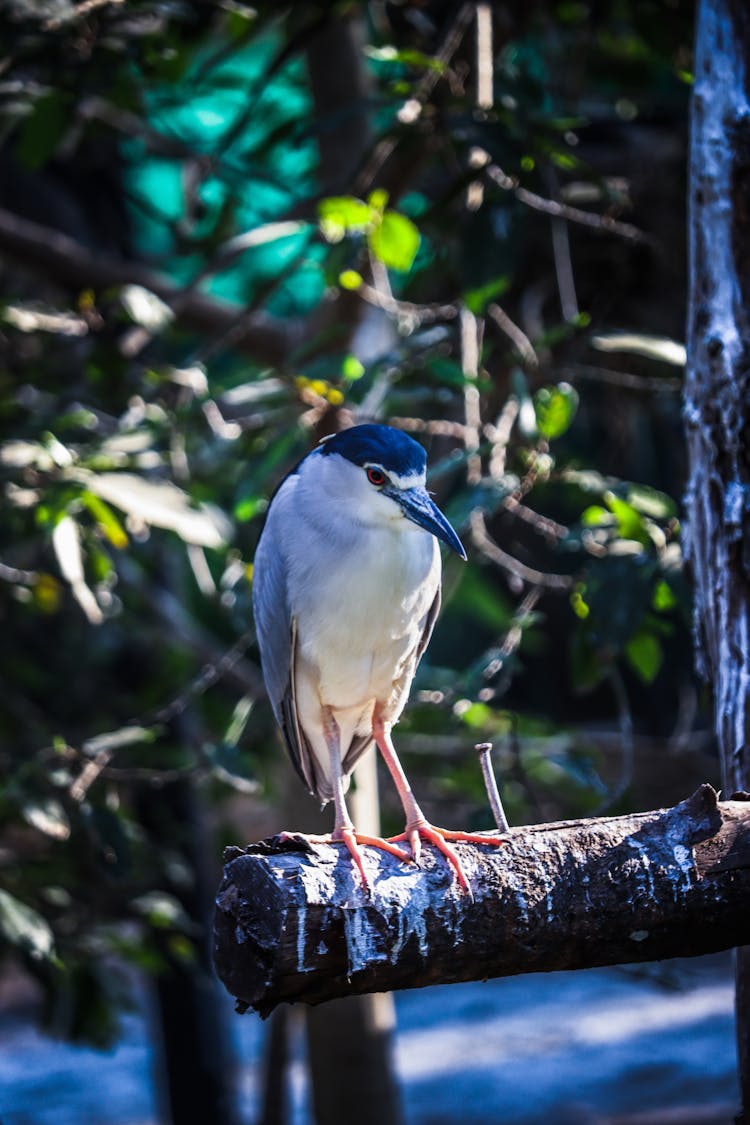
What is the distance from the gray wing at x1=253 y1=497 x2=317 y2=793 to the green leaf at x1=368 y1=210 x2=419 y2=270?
81 centimetres

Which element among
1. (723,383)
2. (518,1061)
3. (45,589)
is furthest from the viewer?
(518,1061)


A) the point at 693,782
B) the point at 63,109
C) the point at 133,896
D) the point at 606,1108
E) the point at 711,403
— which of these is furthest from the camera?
the point at 693,782

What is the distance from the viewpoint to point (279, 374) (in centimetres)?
320

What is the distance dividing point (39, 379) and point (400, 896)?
2.68 m

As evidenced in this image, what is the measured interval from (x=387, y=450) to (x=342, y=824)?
722mm

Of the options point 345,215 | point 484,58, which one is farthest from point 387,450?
point 484,58

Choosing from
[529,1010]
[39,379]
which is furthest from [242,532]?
[529,1010]

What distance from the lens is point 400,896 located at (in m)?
1.81

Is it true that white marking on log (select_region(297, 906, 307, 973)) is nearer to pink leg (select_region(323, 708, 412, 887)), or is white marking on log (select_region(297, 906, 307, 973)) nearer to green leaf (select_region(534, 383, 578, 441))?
pink leg (select_region(323, 708, 412, 887))

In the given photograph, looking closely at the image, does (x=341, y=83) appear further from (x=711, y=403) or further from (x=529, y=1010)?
(x=529, y=1010)

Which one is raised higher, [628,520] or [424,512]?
[424,512]

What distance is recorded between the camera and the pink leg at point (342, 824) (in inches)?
74.9

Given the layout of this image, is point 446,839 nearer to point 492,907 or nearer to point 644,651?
point 492,907

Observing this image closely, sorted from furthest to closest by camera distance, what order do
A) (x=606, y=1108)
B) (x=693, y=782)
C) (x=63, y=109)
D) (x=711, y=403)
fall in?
(x=693, y=782) → (x=606, y=1108) → (x=63, y=109) → (x=711, y=403)
